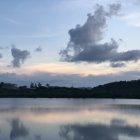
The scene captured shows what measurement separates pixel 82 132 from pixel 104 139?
3.35 meters

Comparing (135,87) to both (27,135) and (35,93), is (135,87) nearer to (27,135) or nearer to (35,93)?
(35,93)

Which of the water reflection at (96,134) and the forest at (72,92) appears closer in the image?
the water reflection at (96,134)

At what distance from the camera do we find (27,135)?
939 inches

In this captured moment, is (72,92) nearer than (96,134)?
No

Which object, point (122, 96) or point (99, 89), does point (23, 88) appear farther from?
point (122, 96)

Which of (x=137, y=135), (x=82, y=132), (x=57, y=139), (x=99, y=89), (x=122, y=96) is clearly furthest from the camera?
(x=99, y=89)

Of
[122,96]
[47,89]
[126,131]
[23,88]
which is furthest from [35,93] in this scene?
[126,131]

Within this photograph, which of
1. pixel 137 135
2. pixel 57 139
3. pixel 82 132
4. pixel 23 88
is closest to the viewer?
pixel 57 139

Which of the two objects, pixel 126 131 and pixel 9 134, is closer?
pixel 9 134

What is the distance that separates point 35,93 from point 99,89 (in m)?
23.2

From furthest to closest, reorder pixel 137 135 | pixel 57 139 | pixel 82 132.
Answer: pixel 82 132 < pixel 137 135 < pixel 57 139

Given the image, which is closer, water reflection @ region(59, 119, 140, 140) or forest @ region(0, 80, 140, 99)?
water reflection @ region(59, 119, 140, 140)

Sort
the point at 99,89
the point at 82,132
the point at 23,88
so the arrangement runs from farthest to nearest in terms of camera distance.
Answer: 1. the point at 23,88
2. the point at 99,89
3. the point at 82,132

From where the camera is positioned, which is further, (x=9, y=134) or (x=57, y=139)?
(x=9, y=134)
